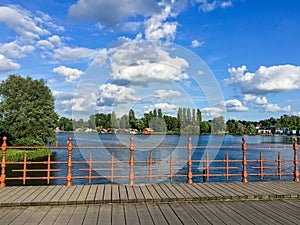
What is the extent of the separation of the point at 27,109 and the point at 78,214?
88.2 ft

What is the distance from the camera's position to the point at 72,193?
5809mm

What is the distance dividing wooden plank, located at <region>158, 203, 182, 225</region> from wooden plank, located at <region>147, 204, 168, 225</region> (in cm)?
7

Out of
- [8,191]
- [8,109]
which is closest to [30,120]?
[8,109]

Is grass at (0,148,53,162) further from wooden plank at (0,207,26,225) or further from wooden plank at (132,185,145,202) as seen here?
wooden plank at (0,207,26,225)

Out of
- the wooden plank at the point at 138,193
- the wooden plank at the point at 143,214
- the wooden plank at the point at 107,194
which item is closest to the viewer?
the wooden plank at the point at 143,214

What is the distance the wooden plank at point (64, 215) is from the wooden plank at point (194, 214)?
197 cm

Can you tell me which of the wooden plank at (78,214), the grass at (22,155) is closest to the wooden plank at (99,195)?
the wooden plank at (78,214)

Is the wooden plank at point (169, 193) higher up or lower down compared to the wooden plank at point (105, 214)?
higher up

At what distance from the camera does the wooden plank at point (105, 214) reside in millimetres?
4387

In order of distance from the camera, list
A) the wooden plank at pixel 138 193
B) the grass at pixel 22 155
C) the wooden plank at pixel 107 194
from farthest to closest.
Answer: the grass at pixel 22 155 → the wooden plank at pixel 138 193 → the wooden plank at pixel 107 194

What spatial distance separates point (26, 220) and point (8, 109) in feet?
91.3

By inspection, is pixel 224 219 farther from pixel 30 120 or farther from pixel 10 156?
pixel 30 120

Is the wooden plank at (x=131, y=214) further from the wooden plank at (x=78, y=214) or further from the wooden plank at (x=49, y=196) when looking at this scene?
the wooden plank at (x=49, y=196)

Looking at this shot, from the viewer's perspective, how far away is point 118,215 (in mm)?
4684
